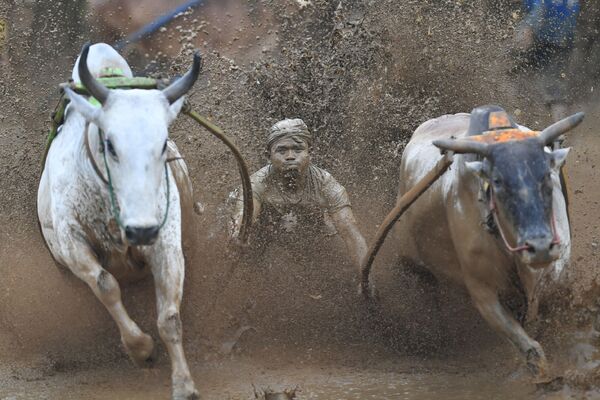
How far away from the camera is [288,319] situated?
6.99 metres

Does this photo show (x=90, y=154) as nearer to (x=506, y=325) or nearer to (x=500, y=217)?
(x=500, y=217)

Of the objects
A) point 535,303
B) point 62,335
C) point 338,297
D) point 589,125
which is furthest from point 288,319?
point 589,125

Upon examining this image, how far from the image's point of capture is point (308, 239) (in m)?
7.25

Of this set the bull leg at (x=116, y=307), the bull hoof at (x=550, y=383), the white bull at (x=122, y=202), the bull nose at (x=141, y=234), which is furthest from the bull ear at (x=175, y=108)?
the bull hoof at (x=550, y=383)

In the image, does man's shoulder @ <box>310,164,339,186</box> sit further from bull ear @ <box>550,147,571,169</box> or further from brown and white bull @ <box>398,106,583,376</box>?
bull ear @ <box>550,147,571,169</box>

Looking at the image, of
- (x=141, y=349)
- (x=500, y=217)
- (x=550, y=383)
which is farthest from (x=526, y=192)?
(x=141, y=349)

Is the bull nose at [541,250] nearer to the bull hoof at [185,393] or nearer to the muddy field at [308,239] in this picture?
the muddy field at [308,239]

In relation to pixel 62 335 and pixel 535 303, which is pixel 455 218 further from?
pixel 62 335

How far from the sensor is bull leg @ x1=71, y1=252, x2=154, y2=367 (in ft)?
18.2

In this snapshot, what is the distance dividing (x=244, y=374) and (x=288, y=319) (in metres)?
0.70

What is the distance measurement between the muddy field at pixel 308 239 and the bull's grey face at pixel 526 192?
692mm

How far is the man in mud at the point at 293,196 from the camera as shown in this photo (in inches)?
283

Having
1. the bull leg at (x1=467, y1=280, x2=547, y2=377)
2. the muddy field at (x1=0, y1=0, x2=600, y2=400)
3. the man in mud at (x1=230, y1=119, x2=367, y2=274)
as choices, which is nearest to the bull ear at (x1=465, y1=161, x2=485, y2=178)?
the bull leg at (x1=467, y1=280, x2=547, y2=377)

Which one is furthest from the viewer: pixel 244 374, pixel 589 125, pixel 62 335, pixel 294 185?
pixel 589 125
